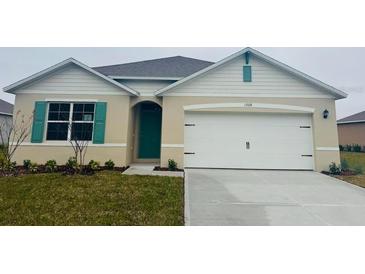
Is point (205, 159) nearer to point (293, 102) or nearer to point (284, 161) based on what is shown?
point (284, 161)

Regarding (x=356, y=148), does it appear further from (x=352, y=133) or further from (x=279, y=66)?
(x=279, y=66)

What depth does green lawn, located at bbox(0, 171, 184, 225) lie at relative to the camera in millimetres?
3494

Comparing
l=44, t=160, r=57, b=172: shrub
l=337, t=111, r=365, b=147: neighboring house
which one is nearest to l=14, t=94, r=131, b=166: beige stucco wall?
l=44, t=160, r=57, b=172: shrub

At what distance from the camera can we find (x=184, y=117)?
26.7 ft

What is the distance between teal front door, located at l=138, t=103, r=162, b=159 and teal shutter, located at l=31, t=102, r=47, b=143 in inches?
162

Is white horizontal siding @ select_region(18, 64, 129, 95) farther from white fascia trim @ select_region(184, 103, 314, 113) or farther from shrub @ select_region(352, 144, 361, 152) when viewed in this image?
shrub @ select_region(352, 144, 361, 152)

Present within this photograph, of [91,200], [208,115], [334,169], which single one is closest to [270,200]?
[91,200]

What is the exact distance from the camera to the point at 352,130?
66.7 feet

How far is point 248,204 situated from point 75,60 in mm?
8678

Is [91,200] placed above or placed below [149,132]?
below

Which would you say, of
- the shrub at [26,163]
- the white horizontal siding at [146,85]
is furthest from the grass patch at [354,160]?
the shrub at [26,163]

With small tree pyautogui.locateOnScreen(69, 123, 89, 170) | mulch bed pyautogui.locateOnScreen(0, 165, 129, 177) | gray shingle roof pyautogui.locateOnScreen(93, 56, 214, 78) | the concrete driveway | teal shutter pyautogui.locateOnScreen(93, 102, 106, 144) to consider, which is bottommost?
the concrete driveway

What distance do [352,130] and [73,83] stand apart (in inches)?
1034

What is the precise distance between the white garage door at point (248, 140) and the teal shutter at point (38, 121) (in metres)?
6.13
